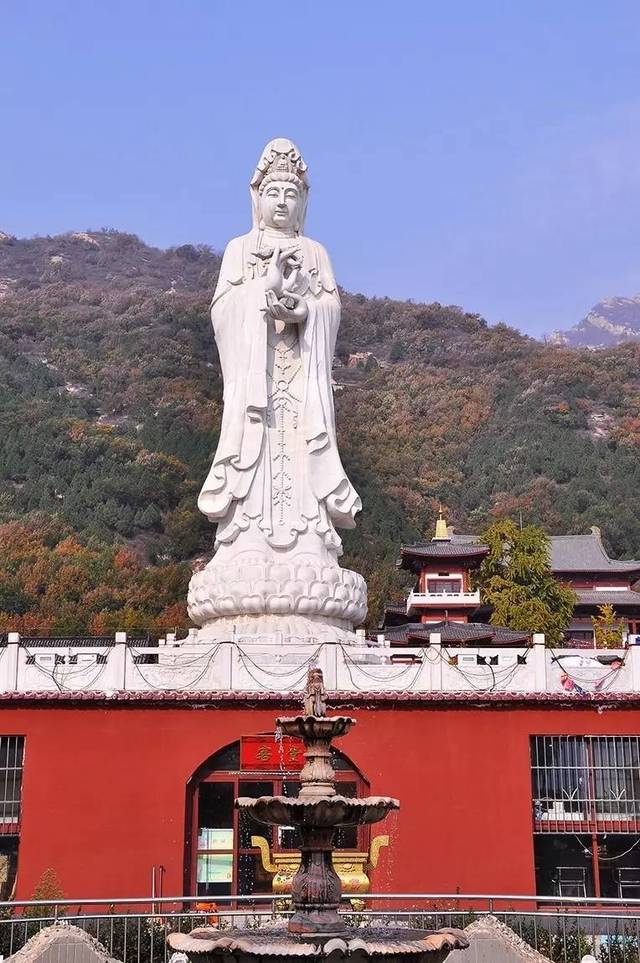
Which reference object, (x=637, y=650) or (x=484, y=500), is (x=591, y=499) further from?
(x=637, y=650)

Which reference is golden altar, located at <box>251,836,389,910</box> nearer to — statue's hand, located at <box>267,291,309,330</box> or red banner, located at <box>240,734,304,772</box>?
red banner, located at <box>240,734,304,772</box>

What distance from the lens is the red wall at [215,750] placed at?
36.7 ft

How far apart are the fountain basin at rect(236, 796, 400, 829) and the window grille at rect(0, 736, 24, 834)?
5.22 m

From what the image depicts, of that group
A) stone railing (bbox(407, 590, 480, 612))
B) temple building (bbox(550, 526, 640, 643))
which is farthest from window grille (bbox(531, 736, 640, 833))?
temple building (bbox(550, 526, 640, 643))

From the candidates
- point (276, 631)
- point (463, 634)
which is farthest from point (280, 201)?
point (463, 634)

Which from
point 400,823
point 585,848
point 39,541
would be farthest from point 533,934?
point 39,541

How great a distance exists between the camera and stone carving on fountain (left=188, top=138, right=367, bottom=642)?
13.0 m

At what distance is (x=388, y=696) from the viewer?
11.6 meters

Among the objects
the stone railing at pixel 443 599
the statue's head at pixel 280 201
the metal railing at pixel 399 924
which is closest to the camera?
the metal railing at pixel 399 924

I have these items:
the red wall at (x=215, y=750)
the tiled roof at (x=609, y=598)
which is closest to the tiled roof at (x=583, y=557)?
the tiled roof at (x=609, y=598)

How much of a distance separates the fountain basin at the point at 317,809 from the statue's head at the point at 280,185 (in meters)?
9.23

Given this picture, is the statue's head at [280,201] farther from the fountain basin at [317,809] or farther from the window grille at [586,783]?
the fountain basin at [317,809]

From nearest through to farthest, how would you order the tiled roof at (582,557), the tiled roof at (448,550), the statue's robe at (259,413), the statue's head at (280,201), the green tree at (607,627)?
the statue's robe at (259,413) < the statue's head at (280,201) < the green tree at (607,627) < the tiled roof at (448,550) < the tiled roof at (582,557)

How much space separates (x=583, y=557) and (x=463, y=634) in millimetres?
10701
